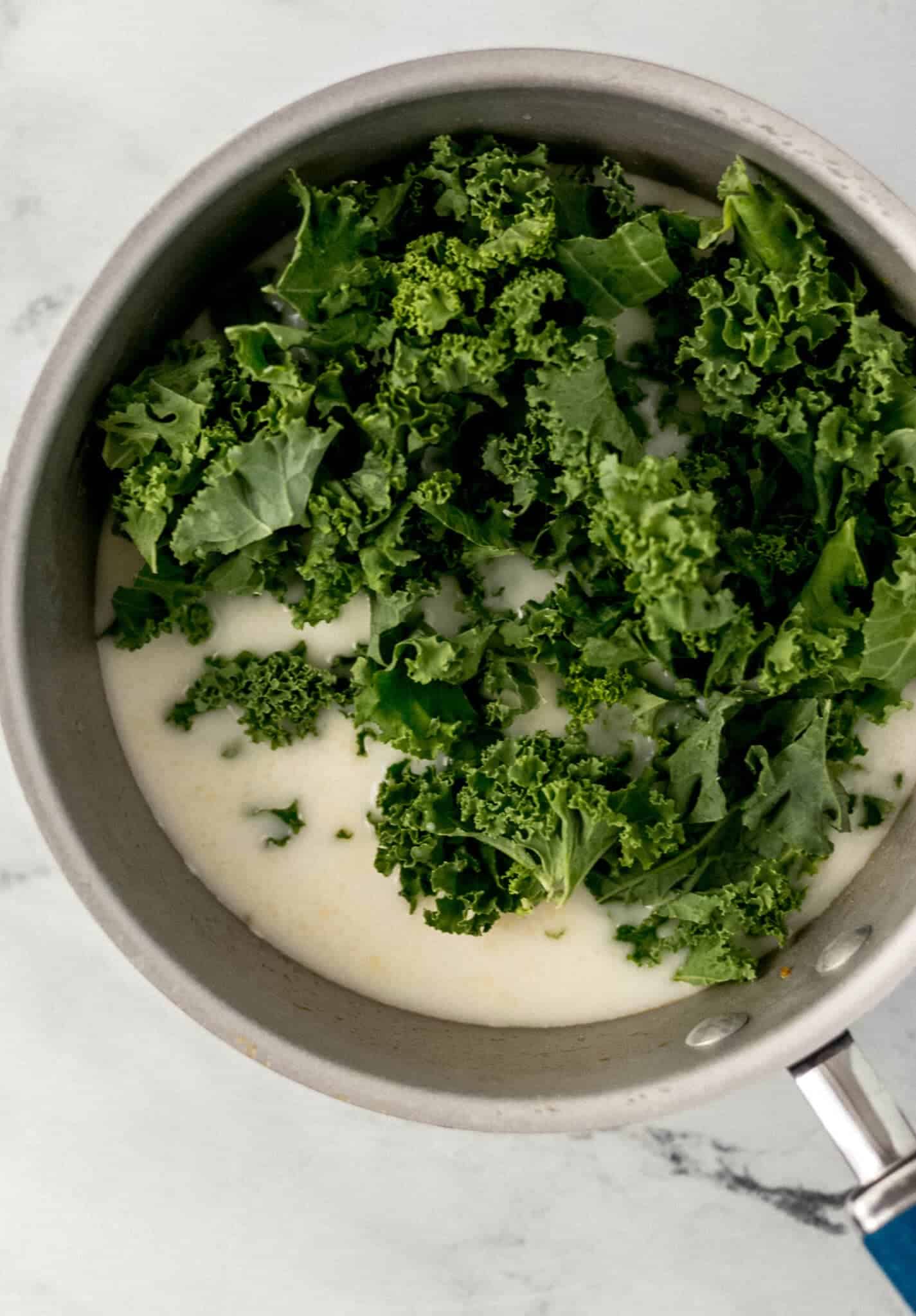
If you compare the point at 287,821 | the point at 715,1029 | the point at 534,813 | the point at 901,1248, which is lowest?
the point at 901,1248

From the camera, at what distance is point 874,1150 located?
1.29 meters

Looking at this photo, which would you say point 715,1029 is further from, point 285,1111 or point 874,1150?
point 285,1111

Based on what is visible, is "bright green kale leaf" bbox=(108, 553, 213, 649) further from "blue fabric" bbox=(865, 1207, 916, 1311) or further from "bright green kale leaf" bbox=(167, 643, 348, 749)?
"blue fabric" bbox=(865, 1207, 916, 1311)

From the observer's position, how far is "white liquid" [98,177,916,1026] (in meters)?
1.56

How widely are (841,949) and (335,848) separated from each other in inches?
24.1

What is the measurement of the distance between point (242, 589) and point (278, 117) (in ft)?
1.67

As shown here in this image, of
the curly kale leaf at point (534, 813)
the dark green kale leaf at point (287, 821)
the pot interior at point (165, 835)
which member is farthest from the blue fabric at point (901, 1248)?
the dark green kale leaf at point (287, 821)

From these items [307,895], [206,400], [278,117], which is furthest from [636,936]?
[278,117]

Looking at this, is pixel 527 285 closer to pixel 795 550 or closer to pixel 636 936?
pixel 795 550

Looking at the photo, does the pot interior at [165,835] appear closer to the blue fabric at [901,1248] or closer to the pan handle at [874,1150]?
the pan handle at [874,1150]

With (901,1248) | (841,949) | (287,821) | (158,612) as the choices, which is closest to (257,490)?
(158,612)

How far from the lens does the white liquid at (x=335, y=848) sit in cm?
156

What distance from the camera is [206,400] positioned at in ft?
4.59

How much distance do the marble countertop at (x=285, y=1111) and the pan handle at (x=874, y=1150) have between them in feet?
1.25
